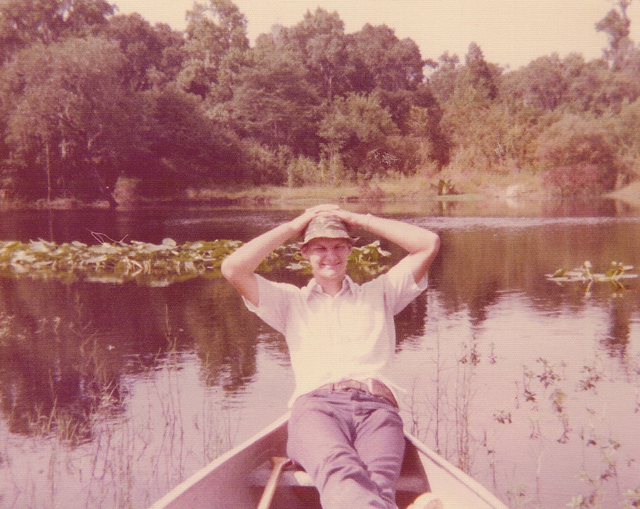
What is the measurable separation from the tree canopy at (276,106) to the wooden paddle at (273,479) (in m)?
8.43

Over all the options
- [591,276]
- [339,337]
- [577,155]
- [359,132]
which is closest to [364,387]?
[339,337]

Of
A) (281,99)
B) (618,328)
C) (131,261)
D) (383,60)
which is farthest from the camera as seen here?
(383,60)

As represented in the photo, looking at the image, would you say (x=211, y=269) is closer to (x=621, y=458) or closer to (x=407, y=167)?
(x=407, y=167)

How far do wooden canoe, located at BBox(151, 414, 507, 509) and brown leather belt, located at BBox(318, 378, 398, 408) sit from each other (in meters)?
0.23

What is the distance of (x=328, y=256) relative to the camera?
2.68m

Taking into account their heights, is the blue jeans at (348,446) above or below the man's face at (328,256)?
below

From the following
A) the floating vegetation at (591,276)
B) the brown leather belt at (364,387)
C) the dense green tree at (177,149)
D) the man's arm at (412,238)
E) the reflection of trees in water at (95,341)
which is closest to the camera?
the brown leather belt at (364,387)

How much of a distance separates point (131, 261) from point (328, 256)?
8.35 metres

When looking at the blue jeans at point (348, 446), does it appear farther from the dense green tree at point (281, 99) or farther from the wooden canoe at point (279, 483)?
the dense green tree at point (281, 99)

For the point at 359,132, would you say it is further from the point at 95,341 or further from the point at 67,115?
the point at 67,115

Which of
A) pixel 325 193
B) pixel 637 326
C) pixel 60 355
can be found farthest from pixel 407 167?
pixel 60 355

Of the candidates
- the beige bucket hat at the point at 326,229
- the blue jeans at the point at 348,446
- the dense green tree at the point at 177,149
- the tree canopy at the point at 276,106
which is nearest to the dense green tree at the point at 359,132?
the tree canopy at the point at 276,106

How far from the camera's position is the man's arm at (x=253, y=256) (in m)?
2.67

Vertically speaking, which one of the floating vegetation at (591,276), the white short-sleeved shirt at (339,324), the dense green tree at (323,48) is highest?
the dense green tree at (323,48)
